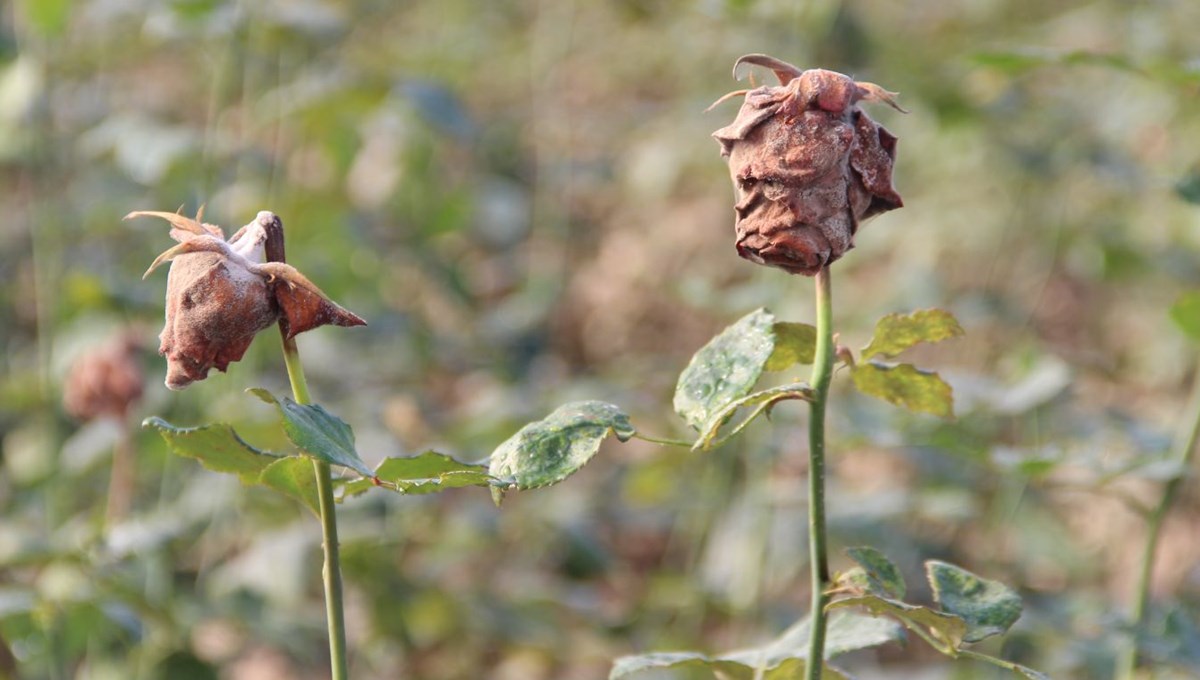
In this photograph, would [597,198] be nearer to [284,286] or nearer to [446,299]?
[446,299]

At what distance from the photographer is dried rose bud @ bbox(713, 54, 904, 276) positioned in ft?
2.31

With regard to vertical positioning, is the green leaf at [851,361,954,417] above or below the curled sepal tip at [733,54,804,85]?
below

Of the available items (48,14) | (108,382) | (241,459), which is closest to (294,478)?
(241,459)

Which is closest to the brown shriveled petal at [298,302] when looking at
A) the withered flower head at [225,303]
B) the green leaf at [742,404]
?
the withered flower head at [225,303]

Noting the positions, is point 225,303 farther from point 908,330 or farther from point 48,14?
point 48,14

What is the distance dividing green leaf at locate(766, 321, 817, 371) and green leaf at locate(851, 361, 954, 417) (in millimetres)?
35

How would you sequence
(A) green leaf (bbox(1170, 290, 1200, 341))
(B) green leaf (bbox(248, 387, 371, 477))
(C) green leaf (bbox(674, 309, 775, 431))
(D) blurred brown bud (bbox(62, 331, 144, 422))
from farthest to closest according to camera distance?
(D) blurred brown bud (bbox(62, 331, 144, 422)), (A) green leaf (bbox(1170, 290, 1200, 341)), (C) green leaf (bbox(674, 309, 775, 431)), (B) green leaf (bbox(248, 387, 371, 477))

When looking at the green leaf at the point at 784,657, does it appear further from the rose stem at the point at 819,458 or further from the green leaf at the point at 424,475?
the green leaf at the point at 424,475

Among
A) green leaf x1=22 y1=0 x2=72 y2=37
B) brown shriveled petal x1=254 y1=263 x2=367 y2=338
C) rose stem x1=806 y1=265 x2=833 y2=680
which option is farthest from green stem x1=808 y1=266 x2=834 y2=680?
green leaf x1=22 y1=0 x2=72 y2=37

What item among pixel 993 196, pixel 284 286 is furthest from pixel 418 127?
pixel 284 286

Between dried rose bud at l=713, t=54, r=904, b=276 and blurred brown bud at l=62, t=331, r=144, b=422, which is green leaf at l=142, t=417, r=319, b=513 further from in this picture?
blurred brown bud at l=62, t=331, r=144, b=422

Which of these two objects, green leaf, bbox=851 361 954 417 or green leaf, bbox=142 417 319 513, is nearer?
green leaf, bbox=142 417 319 513

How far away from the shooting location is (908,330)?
855 mm

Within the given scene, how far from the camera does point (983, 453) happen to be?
1297mm
